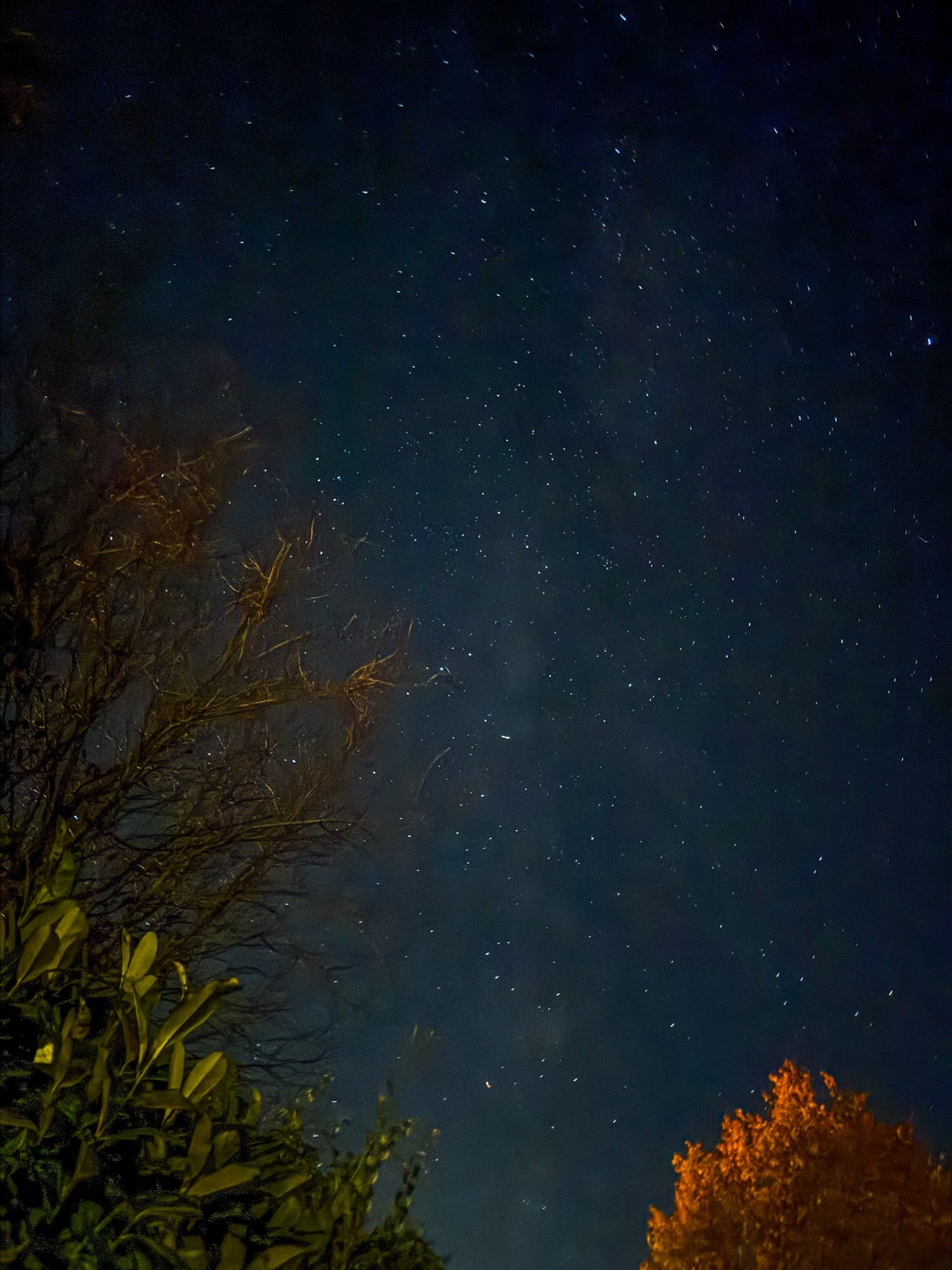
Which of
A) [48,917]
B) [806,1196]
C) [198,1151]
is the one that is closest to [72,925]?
Result: [48,917]

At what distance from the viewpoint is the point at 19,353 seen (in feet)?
9.73

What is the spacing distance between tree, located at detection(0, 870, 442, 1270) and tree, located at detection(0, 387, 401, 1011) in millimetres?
1126

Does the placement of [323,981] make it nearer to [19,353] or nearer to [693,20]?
[19,353]

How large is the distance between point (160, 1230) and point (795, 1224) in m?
11.8

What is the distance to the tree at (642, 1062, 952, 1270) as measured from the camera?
958 cm

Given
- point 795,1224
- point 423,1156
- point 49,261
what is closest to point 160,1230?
point 423,1156

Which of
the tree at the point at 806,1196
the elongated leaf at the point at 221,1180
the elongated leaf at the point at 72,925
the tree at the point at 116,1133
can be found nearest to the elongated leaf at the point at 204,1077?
the tree at the point at 116,1133

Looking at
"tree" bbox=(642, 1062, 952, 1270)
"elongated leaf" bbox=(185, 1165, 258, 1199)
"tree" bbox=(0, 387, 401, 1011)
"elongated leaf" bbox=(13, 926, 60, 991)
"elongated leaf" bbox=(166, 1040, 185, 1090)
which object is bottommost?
"elongated leaf" bbox=(185, 1165, 258, 1199)

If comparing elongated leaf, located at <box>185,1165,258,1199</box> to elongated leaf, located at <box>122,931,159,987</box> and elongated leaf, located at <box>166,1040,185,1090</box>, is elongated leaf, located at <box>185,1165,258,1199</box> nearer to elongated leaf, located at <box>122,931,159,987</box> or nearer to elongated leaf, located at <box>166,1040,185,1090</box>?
elongated leaf, located at <box>166,1040,185,1090</box>

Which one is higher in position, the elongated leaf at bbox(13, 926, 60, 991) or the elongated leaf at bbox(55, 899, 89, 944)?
the elongated leaf at bbox(55, 899, 89, 944)

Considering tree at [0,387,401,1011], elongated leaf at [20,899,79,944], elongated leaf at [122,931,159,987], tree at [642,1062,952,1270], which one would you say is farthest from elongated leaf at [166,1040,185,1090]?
tree at [642,1062,952,1270]

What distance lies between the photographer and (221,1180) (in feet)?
3.88

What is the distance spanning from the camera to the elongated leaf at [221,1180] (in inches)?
46.2

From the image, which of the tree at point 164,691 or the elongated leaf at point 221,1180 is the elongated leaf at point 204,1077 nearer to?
the elongated leaf at point 221,1180
